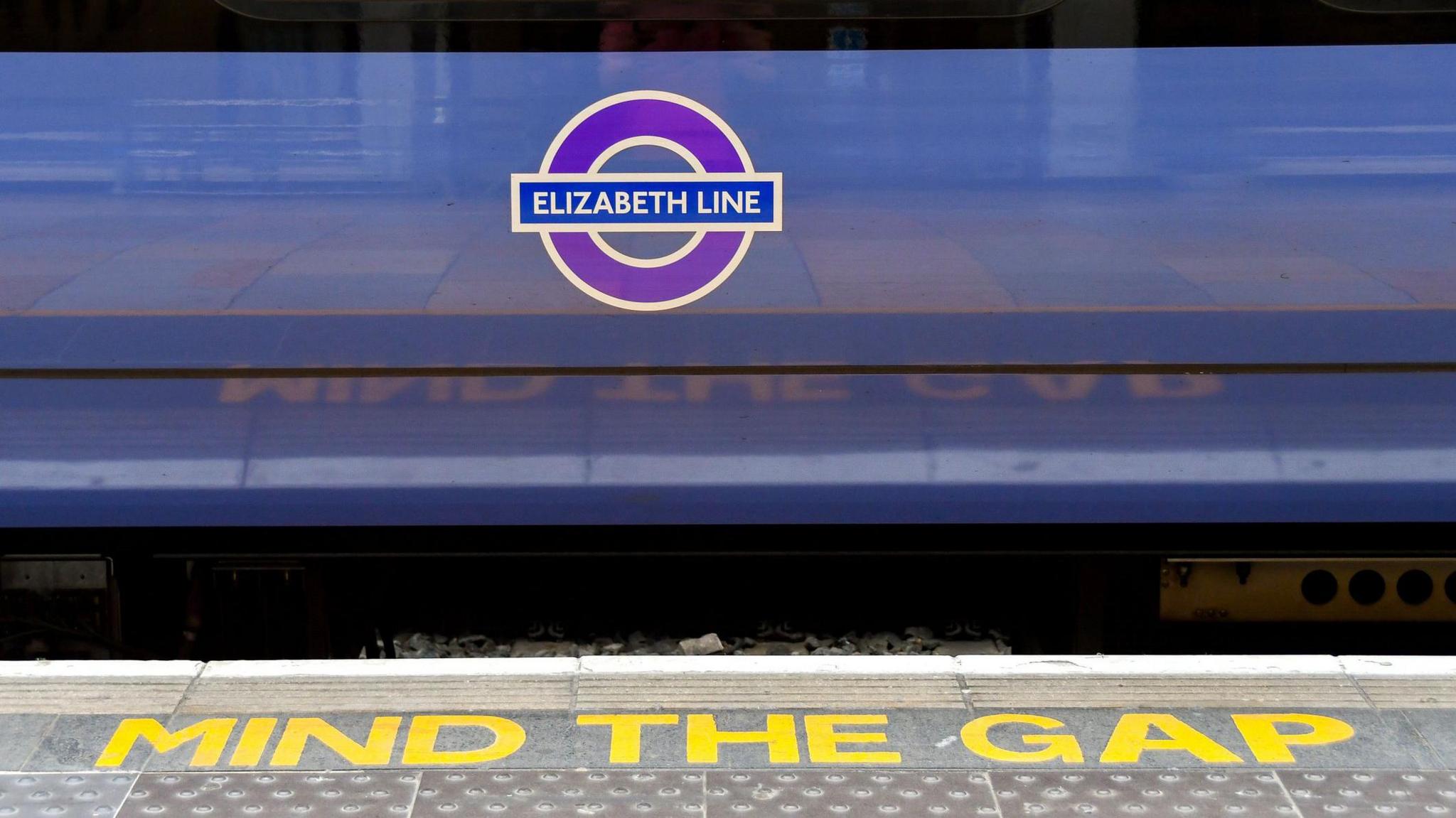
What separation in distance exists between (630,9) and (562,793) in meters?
1.56

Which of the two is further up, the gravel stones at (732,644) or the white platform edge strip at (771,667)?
the white platform edge strip at (771,667)

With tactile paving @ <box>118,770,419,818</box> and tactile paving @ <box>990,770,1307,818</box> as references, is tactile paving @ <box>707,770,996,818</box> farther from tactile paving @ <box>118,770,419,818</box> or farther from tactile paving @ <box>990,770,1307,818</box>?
tactile paving @ <box>118,770,419,818</box>

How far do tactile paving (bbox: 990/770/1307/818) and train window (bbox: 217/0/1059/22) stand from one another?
1.52 meters

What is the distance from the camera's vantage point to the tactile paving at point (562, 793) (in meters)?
2.43

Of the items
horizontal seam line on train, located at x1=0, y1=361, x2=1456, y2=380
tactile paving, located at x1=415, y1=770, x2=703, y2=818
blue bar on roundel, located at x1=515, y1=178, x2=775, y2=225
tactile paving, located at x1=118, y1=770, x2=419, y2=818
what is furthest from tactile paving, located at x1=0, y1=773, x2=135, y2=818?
blue bar on roundel, located at x1=515, y1=178, x2=775, y2=225

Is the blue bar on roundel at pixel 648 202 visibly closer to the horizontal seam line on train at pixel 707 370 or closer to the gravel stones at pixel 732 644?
the horizontal seam line on train at pixel 707 370

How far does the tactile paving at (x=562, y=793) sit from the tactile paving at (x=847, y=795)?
63 mm

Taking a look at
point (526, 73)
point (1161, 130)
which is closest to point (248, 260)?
point (526, 73)

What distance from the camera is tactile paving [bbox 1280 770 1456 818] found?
2.44 meters

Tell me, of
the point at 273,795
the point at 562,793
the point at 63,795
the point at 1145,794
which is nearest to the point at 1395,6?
the point at 1145,794

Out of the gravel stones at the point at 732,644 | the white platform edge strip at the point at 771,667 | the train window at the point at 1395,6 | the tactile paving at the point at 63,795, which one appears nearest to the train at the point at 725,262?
the train window at the point at 1395,6

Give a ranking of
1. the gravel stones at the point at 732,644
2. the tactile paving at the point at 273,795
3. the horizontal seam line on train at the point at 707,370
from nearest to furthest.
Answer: the tactile paving at the point at 273,795 < the horizontal seam line on train at the point at 707,370 < the gravel stones at the point at 732,644

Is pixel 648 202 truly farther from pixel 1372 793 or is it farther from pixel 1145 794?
pixel 1372 793

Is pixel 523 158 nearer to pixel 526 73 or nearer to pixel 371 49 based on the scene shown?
pixel 526 73
